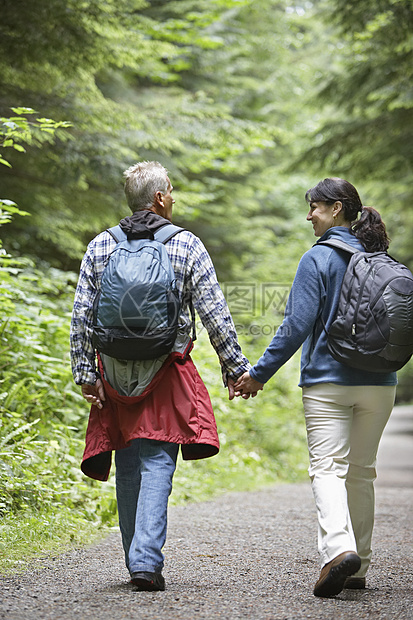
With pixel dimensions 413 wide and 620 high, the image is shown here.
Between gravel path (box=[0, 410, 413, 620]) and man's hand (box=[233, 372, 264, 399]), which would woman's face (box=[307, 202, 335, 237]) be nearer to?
man's hand (box=[233, 372, 264, 399])

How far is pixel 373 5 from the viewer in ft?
30.1

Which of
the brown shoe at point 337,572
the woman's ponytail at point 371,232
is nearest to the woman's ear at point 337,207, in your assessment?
the woman's ponytail at point 371,232

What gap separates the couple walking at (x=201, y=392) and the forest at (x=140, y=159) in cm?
107

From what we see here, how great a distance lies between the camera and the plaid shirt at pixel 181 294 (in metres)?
3.71

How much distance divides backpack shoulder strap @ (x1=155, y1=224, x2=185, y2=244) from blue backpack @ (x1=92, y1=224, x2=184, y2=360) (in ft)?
0.45

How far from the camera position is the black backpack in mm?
3537

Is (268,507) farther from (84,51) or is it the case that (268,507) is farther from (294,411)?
(294,411)

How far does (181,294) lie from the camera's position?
3727mm

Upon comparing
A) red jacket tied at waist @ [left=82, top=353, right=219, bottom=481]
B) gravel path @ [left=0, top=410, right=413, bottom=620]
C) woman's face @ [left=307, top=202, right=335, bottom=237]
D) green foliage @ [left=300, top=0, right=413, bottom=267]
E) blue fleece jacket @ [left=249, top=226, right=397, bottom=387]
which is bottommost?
gravel path @ [left=0, top=410, right=413, bottom=620]

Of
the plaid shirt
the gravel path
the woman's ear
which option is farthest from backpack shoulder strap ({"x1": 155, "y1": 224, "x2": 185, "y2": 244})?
the gravel path

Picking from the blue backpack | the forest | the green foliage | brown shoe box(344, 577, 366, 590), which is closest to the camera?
the blue backpack

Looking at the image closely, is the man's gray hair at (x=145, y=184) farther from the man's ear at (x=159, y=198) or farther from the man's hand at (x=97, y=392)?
the man's hand at (x=97, y=392)

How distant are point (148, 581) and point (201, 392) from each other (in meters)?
0.94

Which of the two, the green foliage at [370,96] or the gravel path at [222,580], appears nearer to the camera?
the gravel path at [222,580]
